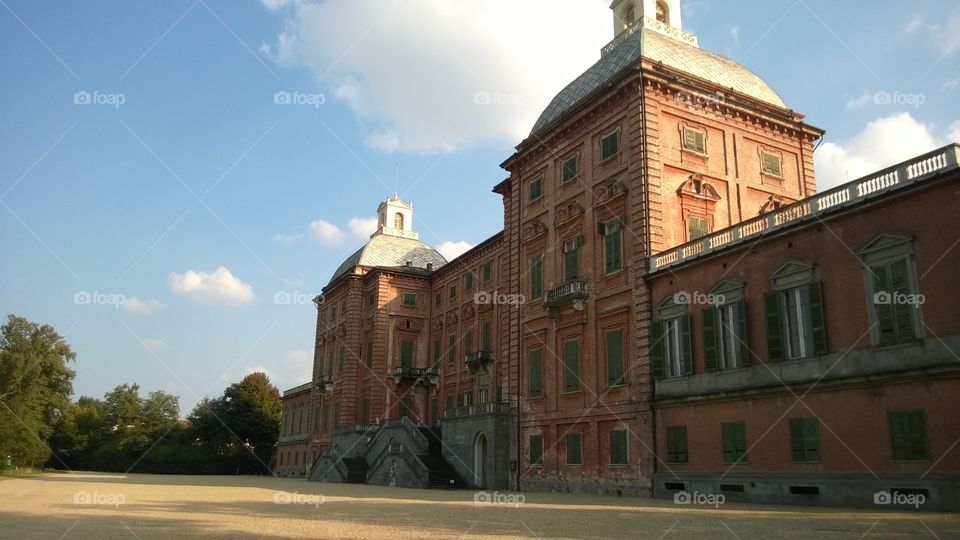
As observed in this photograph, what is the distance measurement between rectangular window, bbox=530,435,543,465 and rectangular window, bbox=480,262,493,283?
46.5 ft

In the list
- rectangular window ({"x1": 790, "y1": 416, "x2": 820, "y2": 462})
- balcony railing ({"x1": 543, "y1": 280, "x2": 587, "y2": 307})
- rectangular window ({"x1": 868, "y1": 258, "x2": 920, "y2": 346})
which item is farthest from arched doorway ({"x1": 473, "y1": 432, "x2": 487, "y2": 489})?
rectangular window ({"x1": 868, "y1": 258, "x2": 920, "y2": 346})

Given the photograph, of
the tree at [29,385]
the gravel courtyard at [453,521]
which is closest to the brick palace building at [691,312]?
the gravel courtyard at [453,521]

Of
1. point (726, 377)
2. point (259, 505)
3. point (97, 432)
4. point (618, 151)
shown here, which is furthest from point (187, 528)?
point (97, 432)

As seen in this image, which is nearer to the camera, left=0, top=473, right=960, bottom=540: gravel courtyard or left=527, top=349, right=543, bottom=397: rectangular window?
left=0, top=473, right=960, bottom=540: gravel courtyard

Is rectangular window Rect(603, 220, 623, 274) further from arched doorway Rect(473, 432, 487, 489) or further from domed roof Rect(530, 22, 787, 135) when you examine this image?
arched doorway Rect(473, 432, 487, 489)

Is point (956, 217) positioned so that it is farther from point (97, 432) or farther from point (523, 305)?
point (97, 432)

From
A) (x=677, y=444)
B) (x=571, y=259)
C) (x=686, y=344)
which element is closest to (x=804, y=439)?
(x=677, y=444)

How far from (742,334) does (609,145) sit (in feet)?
36.0

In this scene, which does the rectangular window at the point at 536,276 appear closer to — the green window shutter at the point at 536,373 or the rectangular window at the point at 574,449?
the green window shutter at the point at 536,373

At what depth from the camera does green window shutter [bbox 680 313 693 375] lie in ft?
80.7

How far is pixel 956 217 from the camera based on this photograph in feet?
56.3

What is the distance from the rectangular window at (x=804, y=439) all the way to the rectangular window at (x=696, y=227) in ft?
32.0

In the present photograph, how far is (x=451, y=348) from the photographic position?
49.1 m

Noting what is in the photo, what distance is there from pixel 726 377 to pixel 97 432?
8466cm
